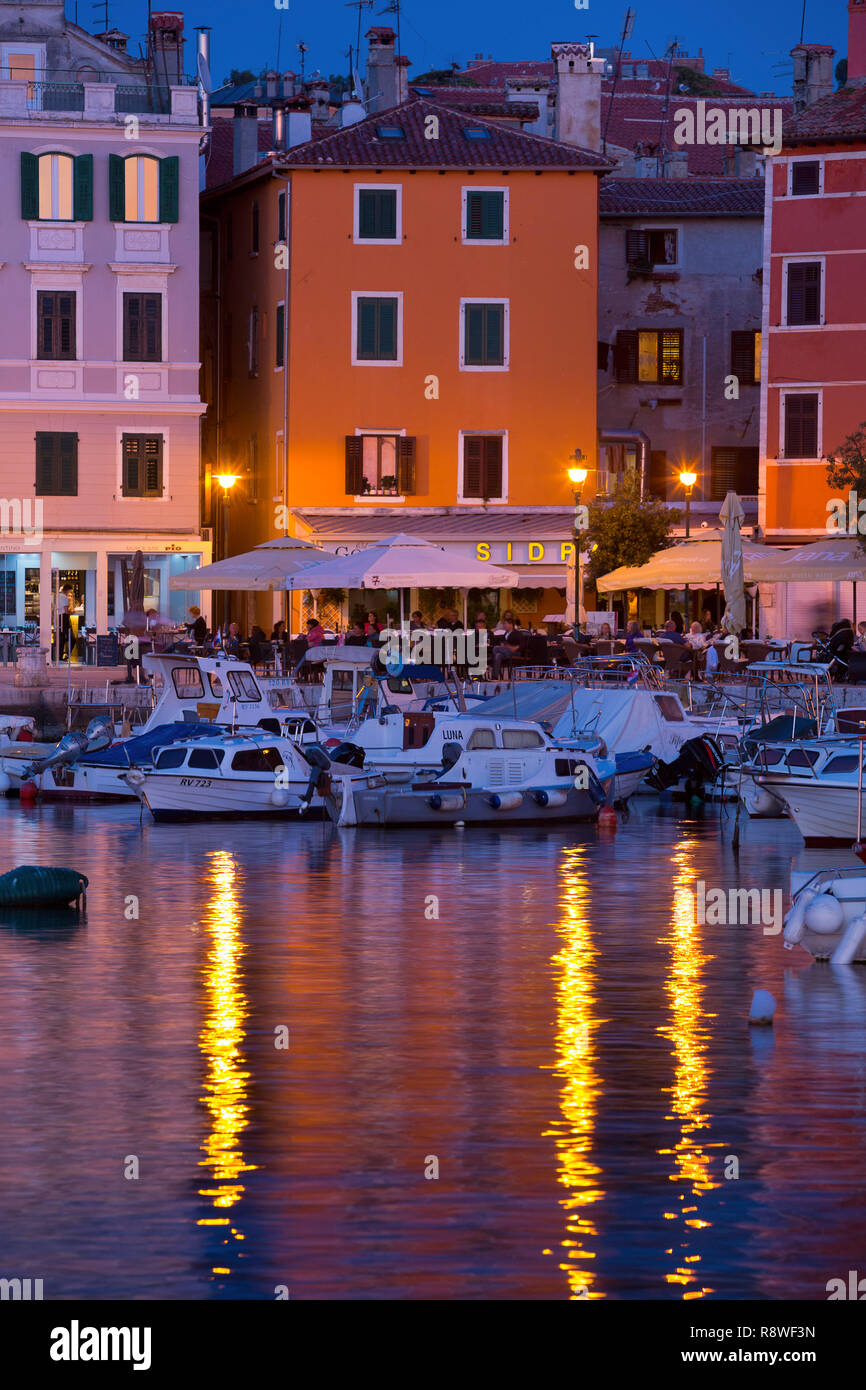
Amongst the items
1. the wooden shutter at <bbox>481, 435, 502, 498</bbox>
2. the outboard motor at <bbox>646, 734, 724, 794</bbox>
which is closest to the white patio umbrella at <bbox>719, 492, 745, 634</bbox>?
the outboard motor at <bbox>646, 734, 724, 794</bbox>

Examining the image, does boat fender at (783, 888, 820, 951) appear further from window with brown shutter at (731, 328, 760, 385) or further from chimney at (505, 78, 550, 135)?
chimney at (505, 78, 550, 135)

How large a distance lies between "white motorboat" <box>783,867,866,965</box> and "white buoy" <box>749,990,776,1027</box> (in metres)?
2.67

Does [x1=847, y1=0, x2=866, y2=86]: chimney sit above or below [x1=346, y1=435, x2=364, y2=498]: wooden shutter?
above

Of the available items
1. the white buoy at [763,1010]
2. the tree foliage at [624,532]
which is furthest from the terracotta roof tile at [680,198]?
the white buoy at [763,1010]

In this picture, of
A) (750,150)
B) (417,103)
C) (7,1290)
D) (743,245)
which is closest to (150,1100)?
(7,1290)

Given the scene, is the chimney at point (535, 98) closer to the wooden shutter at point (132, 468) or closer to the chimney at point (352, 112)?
the chimney at point (352, 112)

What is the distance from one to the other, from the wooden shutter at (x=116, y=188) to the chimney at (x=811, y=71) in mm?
29198

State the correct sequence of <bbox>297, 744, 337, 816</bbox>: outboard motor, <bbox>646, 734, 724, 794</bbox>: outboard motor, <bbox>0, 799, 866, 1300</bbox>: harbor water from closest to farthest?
<bbox>0, 799, 866, 1300</bbox>: harbor water, <bbox>297, 744, 337, 816</bbox>: outboard motor, <bbox>646, 734, 724, 794</bbox>: outboard motor

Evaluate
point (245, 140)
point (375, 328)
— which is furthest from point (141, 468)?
point (245, 140)

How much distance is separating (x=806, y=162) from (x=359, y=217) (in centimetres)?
1067

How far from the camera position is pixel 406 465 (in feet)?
193

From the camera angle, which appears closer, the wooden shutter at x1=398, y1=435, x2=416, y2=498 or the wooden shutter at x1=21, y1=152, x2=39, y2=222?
the wooden shutter at x1=21, y1=152, x2=39, y2=222

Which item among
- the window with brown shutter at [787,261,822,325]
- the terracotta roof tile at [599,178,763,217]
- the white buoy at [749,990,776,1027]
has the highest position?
the terracotta roof tile at [599,178,763,217]

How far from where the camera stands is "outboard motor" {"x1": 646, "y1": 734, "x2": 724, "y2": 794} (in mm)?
38375
